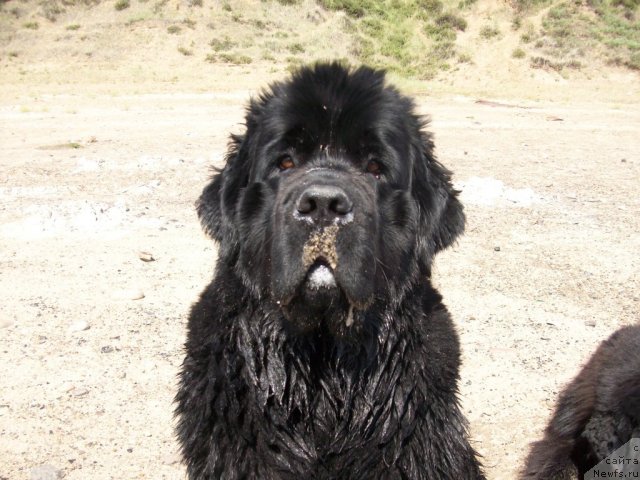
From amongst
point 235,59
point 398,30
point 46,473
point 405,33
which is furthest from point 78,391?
point 398,30

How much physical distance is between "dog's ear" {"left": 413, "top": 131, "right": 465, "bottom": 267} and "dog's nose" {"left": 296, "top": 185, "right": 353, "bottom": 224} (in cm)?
72

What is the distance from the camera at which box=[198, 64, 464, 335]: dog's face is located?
2488mm

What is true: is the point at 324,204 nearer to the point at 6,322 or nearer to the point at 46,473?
the point at 46,473

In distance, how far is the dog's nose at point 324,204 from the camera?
241 cm

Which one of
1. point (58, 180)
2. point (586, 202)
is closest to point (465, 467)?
point (586, 202)

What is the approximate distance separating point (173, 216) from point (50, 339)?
2783 mm

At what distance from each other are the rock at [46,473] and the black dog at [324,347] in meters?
0.81

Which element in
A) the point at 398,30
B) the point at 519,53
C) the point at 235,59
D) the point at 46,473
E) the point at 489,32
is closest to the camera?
the point at 46,473

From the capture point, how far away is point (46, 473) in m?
3.27

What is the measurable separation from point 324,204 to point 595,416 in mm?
2004

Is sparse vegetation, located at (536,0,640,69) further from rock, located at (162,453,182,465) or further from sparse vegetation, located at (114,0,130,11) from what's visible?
rock, located at (162,453,182,465)

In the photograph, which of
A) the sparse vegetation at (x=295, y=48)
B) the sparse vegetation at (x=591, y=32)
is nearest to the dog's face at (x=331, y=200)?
the sparse vegetation at (x=591, y=32)

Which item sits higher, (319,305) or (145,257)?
(319,305)

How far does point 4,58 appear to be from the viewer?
2792cm
